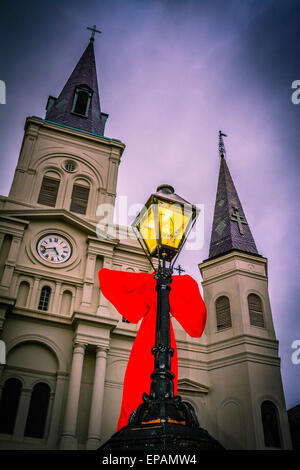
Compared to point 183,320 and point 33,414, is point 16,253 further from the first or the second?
point 183,320

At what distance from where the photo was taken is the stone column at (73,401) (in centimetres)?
1521

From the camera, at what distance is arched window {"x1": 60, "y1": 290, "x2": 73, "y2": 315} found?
19.3 m

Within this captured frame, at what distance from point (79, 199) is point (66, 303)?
6.81 m

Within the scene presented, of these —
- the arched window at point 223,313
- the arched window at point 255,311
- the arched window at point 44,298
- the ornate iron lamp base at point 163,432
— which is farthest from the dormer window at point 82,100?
the ornate iron lamp base at point 163,432

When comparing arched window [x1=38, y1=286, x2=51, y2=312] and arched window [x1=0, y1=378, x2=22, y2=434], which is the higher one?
arched window [x1=38, y1=286, x2=51, y2=312]

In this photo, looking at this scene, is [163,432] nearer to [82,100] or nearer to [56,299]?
[56,299]

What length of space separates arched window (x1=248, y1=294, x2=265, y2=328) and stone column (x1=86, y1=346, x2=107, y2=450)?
7842 mm

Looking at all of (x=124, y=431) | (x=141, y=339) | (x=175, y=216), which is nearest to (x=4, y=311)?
(x=141, y=339)

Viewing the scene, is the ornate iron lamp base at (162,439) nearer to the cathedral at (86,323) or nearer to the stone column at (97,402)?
the cathedral at (86,323)

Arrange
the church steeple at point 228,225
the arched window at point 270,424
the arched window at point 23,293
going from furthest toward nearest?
the church steeple at point 228,225, the arched window at point 23,293, the arched window at point 270,424

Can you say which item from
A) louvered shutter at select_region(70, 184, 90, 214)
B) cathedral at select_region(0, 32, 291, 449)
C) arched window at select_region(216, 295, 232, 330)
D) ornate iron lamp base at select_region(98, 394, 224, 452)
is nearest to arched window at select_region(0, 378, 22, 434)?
cathedral at select_region(0, 32, 291, 449)

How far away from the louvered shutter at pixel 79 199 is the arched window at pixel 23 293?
18.5 feet

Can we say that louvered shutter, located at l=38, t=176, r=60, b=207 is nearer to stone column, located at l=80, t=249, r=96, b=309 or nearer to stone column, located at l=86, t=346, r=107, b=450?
stone column, located at l=80, t=249, r=96, b=309

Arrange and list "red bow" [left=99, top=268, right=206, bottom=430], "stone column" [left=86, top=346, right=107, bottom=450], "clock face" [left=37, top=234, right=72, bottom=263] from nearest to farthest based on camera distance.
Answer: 1. "red bow" [left=99, top=268, right=206, bottom=430]
2. "stone column" [left=86, top=346, right=107, bottom=450]
3. "clock face" [left=37, top=234, right=72, bottom=263]
